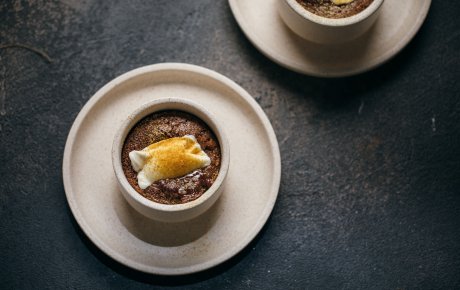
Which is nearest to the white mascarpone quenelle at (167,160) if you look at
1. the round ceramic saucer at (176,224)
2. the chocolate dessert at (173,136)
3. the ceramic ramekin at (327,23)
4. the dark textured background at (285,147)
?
the chocolate dessert at (173,136)

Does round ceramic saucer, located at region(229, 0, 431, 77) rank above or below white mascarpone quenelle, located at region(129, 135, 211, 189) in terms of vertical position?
above

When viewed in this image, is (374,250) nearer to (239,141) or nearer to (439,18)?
(239,141)

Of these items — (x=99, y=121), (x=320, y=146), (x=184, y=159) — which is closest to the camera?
(x=184, y=159)

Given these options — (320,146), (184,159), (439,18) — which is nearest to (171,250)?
(184,159)

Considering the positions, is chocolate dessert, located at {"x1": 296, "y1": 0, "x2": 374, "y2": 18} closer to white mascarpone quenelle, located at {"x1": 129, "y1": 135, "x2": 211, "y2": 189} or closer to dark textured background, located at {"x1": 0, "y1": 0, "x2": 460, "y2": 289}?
dark textured background, located at {"x1": 0, "y1": 0, "x2": 460, "y2": 289}

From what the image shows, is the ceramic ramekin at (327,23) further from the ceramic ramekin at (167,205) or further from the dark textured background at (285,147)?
the ceramic ramekin at (167,205)

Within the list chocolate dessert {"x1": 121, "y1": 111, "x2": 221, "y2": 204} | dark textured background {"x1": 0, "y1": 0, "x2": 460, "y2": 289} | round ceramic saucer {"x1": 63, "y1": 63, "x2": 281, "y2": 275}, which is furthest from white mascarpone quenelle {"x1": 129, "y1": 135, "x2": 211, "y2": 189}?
dark textured background {"x1": 0, "y1": 0, "x2": 460, "y2": 289}
